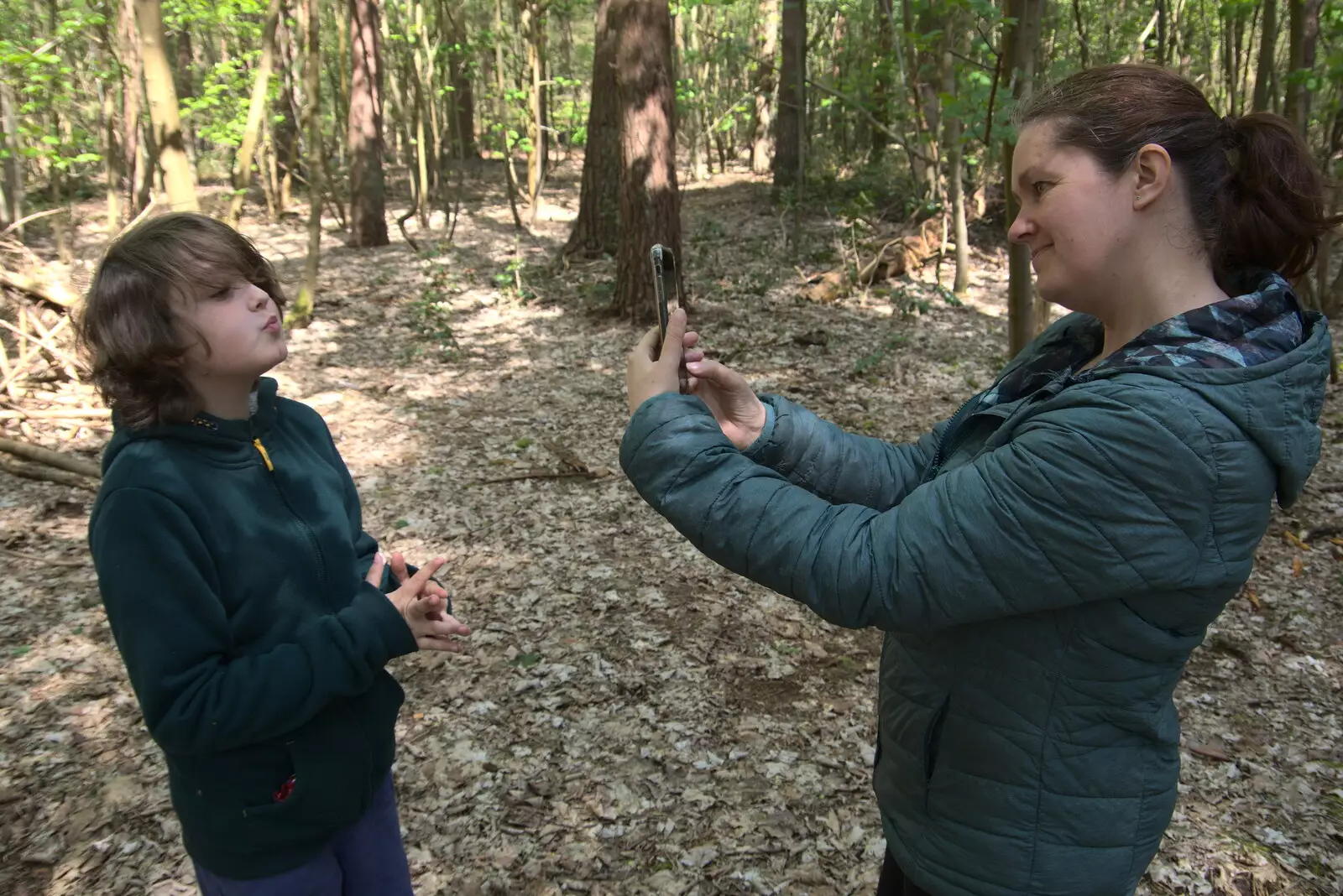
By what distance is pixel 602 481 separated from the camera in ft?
18.2

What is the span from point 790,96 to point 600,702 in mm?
10976

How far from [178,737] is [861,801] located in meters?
2.36

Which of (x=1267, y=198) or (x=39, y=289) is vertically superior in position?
(x=1267, y=198)

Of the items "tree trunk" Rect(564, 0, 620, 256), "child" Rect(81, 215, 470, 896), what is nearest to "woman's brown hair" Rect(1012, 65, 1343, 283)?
"child" Rect(81, 215, 470, 896)

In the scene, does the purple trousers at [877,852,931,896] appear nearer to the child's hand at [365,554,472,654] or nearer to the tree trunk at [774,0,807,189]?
the child's hand at [365,554,472,654]

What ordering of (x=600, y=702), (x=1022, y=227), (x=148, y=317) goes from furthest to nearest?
(x=600, y=702)
(x=148, y=317)
(x=1022, y=227)

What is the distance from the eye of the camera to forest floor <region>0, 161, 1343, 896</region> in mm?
2781

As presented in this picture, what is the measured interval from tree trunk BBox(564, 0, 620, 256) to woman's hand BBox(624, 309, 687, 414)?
797 centimetres

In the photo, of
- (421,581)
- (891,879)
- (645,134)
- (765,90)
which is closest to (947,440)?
(891,879)

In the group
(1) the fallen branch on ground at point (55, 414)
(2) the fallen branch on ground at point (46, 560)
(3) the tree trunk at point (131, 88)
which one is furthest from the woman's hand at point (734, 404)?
(3) the tree trunk at point (131, 88)

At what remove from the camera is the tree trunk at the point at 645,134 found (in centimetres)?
770

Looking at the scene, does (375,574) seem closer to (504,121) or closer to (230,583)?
(230,583)

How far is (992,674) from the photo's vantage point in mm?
1300

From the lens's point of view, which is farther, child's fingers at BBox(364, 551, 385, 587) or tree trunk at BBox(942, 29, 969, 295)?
tree trunk at BBox(942, 29, 969, 295)
